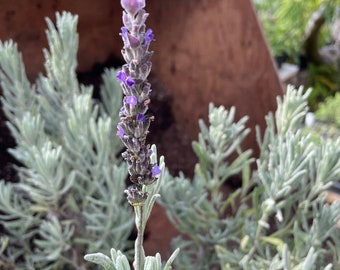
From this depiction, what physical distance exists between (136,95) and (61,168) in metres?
0.28

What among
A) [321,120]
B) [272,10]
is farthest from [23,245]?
[272,10]

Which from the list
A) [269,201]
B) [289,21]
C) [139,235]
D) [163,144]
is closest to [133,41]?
[139,235]

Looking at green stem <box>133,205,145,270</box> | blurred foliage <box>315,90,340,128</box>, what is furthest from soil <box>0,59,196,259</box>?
blurred foliage <box>315,90,340,128</box>

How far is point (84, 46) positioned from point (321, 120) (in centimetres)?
109

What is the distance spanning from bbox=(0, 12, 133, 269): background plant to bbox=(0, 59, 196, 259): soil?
102mm

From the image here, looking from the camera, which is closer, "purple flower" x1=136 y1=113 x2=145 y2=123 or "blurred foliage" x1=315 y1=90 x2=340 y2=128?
"purple flower" x1=136 y1=113 x2=145 y2=123

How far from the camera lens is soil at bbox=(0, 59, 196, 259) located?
0.77 m

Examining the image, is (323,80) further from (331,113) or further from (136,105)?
(136,105)

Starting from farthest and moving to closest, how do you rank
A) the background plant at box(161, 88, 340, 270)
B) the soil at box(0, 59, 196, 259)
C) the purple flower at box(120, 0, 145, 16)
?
the soil at box(0, 59, 196, 259)
the background plant at box(161, 88, 340, 270)
the purple flower at box(120, 0, 145, 16)

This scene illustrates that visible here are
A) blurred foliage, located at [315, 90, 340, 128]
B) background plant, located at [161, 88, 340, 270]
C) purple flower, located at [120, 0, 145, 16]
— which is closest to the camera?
purple flower, located at [120, 0, 145, 16]

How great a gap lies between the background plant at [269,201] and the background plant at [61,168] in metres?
0.08

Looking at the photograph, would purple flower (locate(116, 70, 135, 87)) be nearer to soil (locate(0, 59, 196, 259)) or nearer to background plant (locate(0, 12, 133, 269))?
background plant (locate(0, 12, 133, 269))

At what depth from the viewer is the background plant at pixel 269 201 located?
545mm

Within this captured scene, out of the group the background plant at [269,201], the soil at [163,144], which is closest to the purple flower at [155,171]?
the background plant at [269,201]
